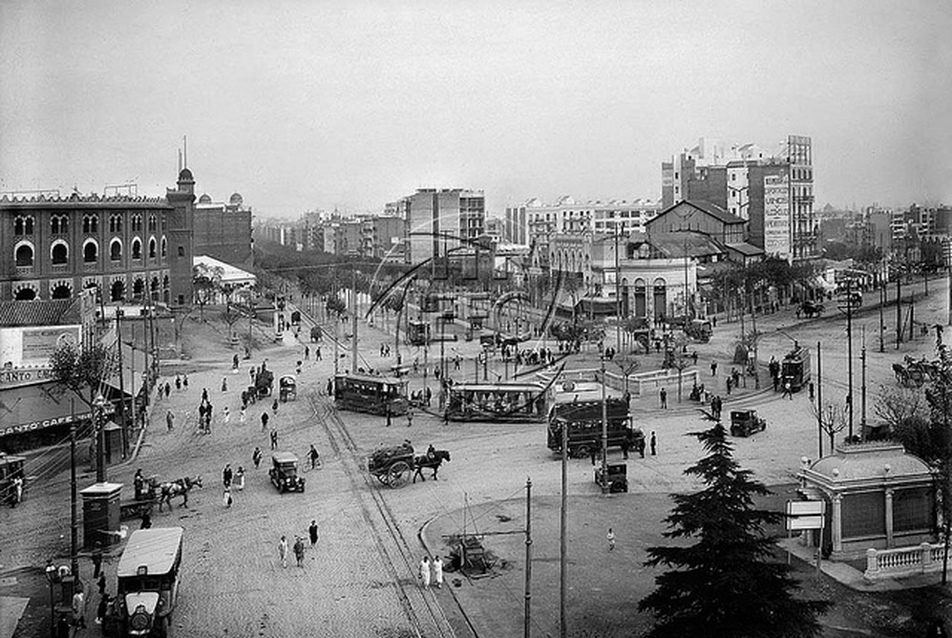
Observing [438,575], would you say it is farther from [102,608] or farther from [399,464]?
[399,464]

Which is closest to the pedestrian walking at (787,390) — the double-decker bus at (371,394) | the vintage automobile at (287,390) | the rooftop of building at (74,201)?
the double-decker bus at (371,394)

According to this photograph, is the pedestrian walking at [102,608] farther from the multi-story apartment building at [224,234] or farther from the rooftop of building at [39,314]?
the multi-story apartment building at [224,234]

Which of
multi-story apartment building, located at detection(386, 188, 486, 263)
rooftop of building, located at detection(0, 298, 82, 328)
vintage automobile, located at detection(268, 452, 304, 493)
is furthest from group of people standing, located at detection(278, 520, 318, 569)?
multi-story apartment building, located at detection(386, 188, 486, 263)

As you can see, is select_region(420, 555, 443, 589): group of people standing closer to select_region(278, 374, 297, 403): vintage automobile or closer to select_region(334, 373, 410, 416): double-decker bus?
select_region(334, 373, 410, 416): double-decker bus

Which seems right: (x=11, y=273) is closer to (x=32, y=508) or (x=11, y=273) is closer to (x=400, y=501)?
(x=32, y=508)

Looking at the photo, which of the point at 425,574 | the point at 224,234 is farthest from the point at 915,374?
the point at 224,234

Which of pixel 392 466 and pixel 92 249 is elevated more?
pixel 92 249

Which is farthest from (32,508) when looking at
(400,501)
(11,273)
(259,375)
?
(11,273)
